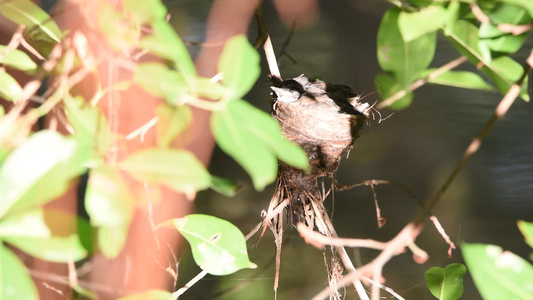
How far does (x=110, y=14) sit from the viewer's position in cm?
26

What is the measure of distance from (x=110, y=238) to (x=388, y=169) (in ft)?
3.27

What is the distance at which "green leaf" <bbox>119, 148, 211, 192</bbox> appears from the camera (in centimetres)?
20

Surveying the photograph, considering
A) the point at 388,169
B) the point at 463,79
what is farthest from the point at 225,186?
the point at 388,169

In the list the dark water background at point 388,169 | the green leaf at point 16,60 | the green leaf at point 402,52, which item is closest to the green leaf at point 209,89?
the green leaf at point 402,52

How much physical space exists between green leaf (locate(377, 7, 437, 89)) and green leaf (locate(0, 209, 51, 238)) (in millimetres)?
188

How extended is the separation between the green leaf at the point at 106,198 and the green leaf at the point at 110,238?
26 mm

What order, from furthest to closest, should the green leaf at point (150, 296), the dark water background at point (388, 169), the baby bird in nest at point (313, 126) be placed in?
the dark water background at point (388, 169) < the baby bird in nest at point (313, 126) < the green leaf at point (150, 296)

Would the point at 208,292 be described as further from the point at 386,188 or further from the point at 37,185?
the point at 37,185

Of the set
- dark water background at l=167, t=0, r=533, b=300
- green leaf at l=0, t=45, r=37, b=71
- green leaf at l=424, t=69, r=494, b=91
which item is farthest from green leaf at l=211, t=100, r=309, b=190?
dark water background at l=167, t=0, r=533, b=300

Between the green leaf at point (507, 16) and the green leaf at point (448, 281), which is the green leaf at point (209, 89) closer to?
the green leaf at point (507, 16)

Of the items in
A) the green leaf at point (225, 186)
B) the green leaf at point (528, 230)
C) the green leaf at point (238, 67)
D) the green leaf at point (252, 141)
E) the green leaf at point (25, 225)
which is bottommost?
the green leaf at point (225, 186)

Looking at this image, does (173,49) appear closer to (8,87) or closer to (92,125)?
(92,125)

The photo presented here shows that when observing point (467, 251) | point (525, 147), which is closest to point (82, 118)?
point (467, 251)

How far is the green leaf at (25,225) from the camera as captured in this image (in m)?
0.18
